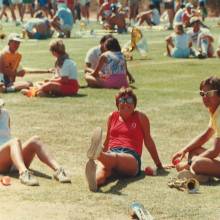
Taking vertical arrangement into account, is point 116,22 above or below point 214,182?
below

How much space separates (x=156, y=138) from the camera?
10.7 metres

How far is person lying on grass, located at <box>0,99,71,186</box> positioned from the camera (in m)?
8.07

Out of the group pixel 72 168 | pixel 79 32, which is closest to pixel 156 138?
pixel 72 168

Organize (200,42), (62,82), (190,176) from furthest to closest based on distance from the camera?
1. (200,42)
2. (62,82)
3. (190,176)

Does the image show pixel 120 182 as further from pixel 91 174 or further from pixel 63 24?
pixel 63 24

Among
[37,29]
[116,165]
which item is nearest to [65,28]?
[37,29]

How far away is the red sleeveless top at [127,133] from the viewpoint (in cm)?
844

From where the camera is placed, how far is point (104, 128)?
445 inches

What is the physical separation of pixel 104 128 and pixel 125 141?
2.89 meters

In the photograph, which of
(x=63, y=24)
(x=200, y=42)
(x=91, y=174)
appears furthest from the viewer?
(x=63, y=24)

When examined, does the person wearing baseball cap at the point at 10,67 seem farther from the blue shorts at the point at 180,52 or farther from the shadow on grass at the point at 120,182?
the blue shorts at the point at 180,52

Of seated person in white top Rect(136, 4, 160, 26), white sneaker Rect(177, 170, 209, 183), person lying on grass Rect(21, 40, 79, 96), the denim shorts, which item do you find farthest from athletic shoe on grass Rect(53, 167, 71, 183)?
seated person in white top Rect(136, 4, 160, 26)

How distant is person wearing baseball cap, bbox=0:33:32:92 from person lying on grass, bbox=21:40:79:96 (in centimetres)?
57

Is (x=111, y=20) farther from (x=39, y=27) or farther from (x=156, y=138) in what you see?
(x=156, y=138)
